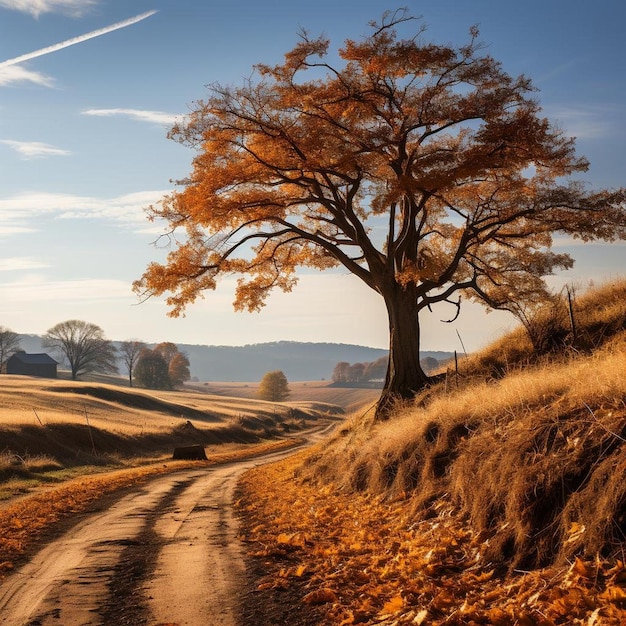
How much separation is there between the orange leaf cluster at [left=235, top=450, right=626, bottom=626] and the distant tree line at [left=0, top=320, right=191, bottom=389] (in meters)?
99.3

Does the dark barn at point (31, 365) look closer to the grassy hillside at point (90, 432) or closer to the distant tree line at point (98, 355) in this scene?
the distant tree line at point (98, 355)

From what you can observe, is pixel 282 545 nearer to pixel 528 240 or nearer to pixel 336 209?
pixel 336 209

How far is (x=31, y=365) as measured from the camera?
10694 centimetres

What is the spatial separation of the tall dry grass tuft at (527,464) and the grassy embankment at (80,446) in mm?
6026

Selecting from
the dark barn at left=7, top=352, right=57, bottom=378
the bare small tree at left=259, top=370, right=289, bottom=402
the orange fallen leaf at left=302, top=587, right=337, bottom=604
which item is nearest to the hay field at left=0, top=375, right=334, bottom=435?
the orange fallen leaf at left=302, top=587, right=337, bottom=604

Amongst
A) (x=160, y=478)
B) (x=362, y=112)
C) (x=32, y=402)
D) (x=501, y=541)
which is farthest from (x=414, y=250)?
(x=32, y=402)

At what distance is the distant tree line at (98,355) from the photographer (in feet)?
342

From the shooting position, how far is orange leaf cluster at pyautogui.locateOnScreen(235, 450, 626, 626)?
5004 millimetres

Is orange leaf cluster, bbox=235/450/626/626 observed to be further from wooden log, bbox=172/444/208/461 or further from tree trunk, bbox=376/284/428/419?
A: wooden log, bbox=172/444/208/461

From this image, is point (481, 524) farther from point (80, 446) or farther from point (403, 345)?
point (80, 446)

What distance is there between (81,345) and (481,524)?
106 m

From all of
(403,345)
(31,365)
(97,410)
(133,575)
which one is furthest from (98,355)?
(133,575)

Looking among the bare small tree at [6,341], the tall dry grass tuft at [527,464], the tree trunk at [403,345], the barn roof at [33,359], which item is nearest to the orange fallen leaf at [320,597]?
the tall dry grass tuft at [527,464]

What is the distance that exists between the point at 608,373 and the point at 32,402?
46268 mm
